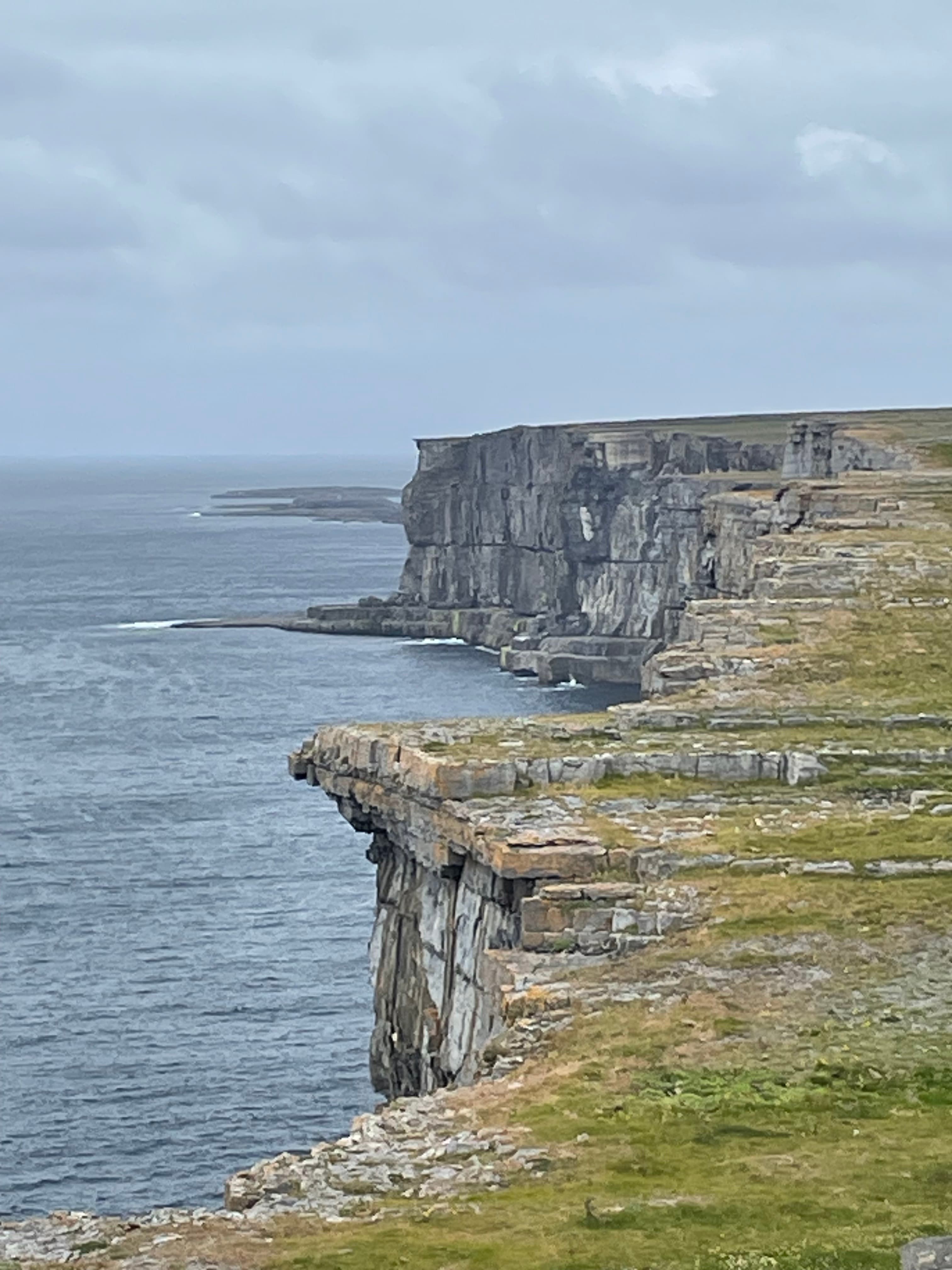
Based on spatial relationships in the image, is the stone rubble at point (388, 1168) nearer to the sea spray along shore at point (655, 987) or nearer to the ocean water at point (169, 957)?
the sea spray along shore at point (655, 987)

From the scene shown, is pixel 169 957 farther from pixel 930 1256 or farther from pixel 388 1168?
pixel 930 1256

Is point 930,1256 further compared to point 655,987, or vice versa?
point 655,987

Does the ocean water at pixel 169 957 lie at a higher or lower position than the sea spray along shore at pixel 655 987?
lower

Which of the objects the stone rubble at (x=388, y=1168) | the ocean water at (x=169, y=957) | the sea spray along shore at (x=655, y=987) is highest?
the sea spray along shore at (x=655, y=987)

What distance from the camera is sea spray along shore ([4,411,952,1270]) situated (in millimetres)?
21797

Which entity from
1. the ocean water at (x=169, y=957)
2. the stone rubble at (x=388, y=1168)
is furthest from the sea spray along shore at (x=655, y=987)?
the ocean water at (x=169, y=957)

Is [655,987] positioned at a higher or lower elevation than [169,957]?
→ higher

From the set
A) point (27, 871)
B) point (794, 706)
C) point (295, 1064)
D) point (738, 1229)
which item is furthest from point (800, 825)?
point (27, 871)

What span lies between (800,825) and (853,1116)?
1295 cm

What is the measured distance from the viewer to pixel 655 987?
3020cm

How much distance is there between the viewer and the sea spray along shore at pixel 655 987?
21.8 metres

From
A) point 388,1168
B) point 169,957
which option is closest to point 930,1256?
point 388,1168

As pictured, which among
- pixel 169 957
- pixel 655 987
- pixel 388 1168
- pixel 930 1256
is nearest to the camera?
pixel 930 1256

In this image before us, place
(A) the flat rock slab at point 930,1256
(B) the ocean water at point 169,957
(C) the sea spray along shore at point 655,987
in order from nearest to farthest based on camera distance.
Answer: (A) the flat rock slab at point 930,1256 → (C) the sea spray along shore at point 655,987 → (B) the ocean water at point 169,957
